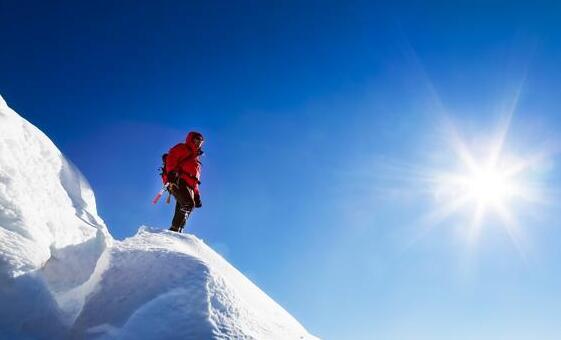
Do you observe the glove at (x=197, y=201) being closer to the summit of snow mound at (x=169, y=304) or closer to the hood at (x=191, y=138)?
the hood at (x=191, y=138)

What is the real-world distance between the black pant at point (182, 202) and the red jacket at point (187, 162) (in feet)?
0.65

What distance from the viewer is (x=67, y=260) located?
19.4 ft

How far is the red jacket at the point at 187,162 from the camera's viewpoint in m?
11.8

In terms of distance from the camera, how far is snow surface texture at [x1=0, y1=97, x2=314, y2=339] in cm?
491

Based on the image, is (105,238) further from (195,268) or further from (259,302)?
(259,302)

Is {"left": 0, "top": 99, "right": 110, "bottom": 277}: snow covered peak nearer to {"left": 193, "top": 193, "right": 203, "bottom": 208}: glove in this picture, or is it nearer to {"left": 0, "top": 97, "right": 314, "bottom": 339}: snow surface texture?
{"left": 0, "top": 97, "right": 314, "bottom": 339}: snow surface texture

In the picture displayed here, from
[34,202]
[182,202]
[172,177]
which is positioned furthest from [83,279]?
[172,177]

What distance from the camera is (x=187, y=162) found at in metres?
11.9

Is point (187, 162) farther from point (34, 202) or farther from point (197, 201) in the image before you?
point (34, 202)

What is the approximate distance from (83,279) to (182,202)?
5865 mm

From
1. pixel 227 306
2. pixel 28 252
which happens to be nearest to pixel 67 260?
pixel 28 252

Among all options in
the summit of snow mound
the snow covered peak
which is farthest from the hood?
the summit of snow mound

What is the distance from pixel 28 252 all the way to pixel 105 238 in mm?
1435

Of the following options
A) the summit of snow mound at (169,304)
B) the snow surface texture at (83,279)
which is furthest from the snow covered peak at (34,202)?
the summit of snow mound at (169,304)
